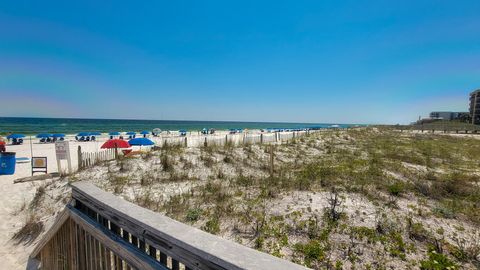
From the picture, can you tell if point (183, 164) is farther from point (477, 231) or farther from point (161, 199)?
point (477, 231)

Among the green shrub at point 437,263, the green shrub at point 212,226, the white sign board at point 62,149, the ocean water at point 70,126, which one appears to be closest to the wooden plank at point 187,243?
the green shrub at point 212,226

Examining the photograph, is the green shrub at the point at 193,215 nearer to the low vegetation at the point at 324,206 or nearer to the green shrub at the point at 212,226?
the low vegetation at the point at 324,206

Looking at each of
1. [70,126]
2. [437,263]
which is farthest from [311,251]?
[70,126]

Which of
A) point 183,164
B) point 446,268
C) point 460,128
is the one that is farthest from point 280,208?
point 460,128

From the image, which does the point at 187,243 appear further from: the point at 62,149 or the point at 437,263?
the point at 62,149

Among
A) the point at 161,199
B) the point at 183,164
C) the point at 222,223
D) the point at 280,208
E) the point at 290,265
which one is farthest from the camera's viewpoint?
the point at 183,164

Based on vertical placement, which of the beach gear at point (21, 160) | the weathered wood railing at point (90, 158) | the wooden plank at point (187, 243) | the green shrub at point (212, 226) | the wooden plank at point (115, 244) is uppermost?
the wooden plank at point (187, 243)

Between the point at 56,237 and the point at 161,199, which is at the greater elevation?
the point at 56,237

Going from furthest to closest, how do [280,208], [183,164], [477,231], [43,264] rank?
[183,164], [280,208], [477,231], [43,264]
